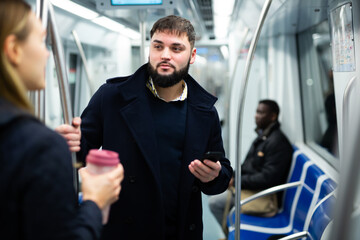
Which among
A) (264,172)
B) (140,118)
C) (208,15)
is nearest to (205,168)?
(140,118)

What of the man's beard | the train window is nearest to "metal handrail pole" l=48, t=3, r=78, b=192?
the man's beard

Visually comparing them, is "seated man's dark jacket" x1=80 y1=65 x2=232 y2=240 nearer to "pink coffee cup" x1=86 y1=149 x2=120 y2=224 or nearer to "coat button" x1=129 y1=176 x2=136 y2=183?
"coat button" x1=129 y1=176 x2=136 y2=183

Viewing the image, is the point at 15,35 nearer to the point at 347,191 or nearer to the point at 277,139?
the point at 347,191

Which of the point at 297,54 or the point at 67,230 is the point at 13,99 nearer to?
the point at 67,230

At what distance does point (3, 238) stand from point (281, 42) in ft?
14.0

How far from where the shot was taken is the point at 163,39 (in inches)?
69.1

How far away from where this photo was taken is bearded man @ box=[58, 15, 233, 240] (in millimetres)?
1677

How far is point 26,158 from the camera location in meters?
0.79

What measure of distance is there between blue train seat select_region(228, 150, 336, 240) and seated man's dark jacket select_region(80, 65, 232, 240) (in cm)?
153

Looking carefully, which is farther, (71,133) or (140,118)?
(140,118)

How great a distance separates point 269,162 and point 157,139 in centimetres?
232

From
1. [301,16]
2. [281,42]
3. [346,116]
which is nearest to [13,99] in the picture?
[346,116]

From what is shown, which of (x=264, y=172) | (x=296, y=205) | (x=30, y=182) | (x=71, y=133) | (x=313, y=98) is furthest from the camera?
(x=313, y=98)

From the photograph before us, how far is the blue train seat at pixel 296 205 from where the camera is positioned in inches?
118
